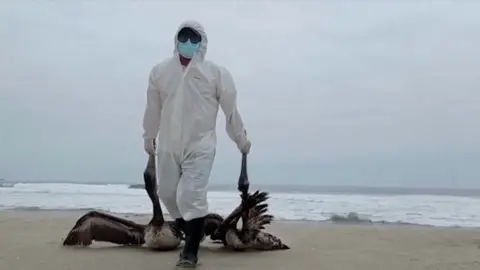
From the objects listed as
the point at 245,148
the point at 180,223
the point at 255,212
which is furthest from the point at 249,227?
the point at 245,148

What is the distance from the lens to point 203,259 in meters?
4.41

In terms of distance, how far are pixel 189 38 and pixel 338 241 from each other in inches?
112

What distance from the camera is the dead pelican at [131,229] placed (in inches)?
193

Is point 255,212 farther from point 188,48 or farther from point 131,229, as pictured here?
point 188,48

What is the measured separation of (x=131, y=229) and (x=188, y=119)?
4.71 ft

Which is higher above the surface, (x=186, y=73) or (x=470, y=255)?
(x=186, y=73)

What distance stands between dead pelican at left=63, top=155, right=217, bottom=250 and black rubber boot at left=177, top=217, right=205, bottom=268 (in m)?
0.70

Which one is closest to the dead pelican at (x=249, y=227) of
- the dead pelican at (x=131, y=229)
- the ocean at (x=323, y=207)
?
the dead pelican at (x=131, y=229)

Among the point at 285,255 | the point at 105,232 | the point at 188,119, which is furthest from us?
the point at 105,232

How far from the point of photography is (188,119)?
430cm

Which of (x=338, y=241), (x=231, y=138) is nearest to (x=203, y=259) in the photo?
(x=231, y=138)

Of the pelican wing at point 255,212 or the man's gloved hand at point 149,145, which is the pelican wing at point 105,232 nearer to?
the man's gloved hand at point 149,145

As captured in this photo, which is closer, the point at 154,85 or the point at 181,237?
the point at 154,85

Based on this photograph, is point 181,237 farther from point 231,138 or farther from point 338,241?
point 338,241
